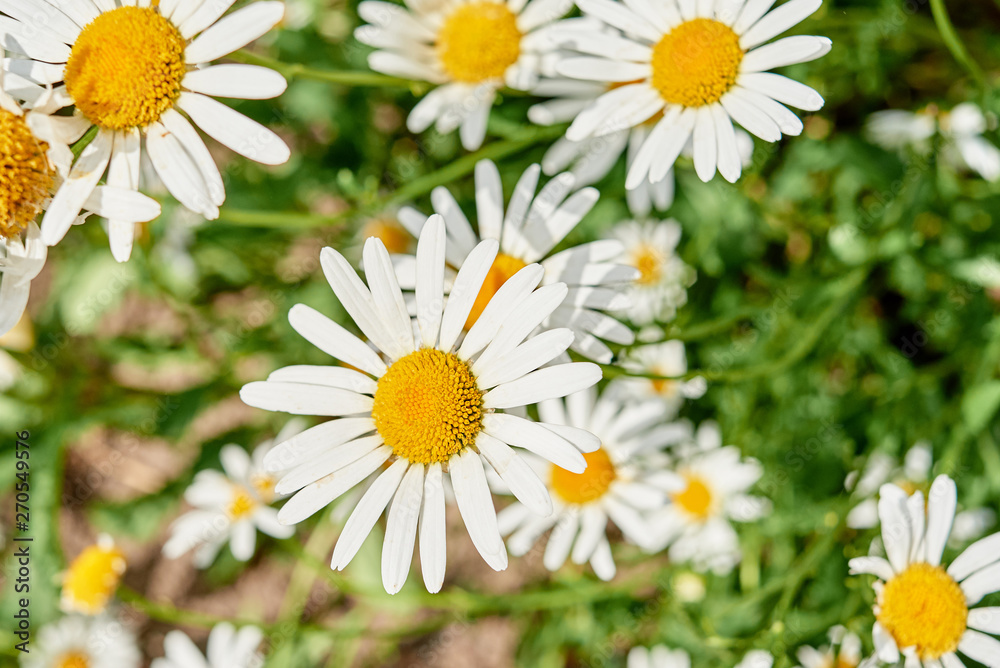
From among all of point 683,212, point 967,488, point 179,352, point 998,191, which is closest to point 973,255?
point 998,191

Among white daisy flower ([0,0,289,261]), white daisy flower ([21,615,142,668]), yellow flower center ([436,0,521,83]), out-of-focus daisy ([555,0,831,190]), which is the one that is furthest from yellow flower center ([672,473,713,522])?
white daisy flower ([21,615,142,668])

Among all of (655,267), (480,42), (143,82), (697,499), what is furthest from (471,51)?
(697,499)

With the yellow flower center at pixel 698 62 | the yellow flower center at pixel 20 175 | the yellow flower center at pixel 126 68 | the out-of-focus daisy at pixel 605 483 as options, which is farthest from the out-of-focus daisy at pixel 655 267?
the yellow flower center at pixel 20 175

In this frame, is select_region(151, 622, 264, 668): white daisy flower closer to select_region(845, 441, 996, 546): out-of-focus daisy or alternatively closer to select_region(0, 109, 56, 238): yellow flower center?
select_region(0, 109, 56, 238): yellow flower center

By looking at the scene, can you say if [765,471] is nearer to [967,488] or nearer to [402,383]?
[967,488]

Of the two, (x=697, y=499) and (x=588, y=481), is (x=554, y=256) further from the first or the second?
(x=697, y=499)
